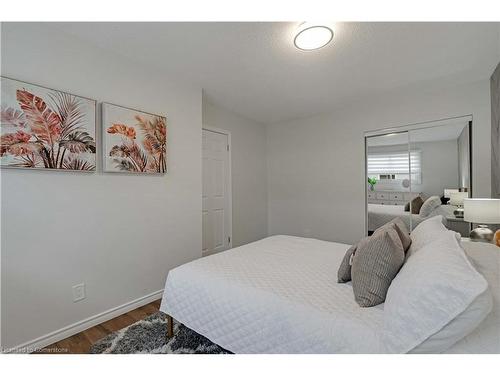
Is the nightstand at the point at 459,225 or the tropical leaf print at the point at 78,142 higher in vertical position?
the tropical leaf print at the point at 78,142

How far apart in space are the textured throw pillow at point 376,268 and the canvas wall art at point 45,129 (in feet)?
6.87

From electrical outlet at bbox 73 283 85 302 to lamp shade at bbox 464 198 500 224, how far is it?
335 centimetres

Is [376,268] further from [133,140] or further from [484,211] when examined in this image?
[133,140]

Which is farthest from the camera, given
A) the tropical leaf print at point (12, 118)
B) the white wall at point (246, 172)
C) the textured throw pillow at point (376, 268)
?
the white wall at point (246, 172)

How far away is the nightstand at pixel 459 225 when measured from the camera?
266 centimetres

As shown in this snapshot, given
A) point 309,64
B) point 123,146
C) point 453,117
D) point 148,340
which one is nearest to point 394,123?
point 453,117

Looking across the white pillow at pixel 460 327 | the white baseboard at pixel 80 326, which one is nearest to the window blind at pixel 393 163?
the white pillow at pixel 460 327

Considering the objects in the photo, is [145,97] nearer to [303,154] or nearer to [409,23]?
[409,23]

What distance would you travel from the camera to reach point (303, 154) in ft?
13.2

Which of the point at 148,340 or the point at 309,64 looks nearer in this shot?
the point at 148,340

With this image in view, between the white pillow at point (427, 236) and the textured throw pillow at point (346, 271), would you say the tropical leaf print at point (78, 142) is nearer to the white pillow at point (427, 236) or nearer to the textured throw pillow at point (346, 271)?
the textured throw pillow at point (346, 271)

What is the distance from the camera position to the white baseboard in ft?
5.27

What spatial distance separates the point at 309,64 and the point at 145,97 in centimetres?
169

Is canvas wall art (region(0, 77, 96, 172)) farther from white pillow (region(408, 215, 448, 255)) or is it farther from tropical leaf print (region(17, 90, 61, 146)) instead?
white pillow (region(408, 215, 448, 255))
